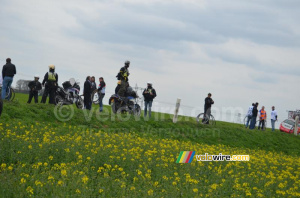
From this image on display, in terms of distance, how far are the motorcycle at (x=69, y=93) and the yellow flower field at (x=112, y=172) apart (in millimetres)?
6180

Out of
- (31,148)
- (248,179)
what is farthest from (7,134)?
(248,179)

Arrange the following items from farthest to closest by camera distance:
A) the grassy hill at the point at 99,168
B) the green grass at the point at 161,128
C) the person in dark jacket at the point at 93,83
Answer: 1. the person in dark jacket at the point at 93,83
2. the green grass at the point at 161,128
3. the grassy hill at the point at 99,168

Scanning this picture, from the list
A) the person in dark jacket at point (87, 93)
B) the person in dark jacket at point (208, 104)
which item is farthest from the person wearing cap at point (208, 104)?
the person in dark jacket at point (87, 93)

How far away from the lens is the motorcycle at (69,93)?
67.7ft

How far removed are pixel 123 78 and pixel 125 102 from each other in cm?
112

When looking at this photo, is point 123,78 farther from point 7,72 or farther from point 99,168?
point 99,168

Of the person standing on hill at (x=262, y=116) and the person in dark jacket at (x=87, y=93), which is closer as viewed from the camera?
the person in dark jacket at (x=87, y=93)

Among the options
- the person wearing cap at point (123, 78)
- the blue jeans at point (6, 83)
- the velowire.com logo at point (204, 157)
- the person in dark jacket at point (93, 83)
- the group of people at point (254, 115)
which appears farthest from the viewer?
the group of people at point (254, 115)

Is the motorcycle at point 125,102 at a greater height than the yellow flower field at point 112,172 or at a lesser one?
greater

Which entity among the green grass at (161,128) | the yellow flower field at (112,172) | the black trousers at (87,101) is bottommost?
the yellow flower field at (112,172)

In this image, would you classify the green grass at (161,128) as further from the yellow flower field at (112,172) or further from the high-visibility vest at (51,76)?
the yellow flower field at (112,172)

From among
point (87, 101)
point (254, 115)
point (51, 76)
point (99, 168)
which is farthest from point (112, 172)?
point (254, 115)

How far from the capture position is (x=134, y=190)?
28.1 feet

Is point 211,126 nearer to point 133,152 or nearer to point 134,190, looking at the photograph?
point 133,152
